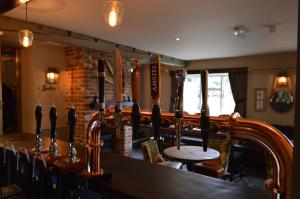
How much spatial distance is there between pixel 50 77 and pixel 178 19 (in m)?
2.75

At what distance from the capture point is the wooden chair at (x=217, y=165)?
11.4 ft

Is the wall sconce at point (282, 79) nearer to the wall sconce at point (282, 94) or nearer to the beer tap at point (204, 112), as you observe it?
the wall sconce at point (282, 94)

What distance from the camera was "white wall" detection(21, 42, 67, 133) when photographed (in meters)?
4.34

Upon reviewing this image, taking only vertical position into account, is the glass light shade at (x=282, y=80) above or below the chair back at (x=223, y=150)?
above

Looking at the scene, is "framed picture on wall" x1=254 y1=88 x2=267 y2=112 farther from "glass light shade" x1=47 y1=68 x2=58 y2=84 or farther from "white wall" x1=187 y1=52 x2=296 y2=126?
"glass light shade" x1=47 y1=68 x2=58 y2=84

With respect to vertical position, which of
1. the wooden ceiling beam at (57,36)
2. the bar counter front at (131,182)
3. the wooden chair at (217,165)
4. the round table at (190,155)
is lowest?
the wooden chair at (217,165)

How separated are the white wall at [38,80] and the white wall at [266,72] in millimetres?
4364

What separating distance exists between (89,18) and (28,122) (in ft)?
8.71

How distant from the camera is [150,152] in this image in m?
3.67

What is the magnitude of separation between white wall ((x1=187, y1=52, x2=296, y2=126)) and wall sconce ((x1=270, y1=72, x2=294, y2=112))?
111mm

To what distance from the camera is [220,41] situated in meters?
4.28

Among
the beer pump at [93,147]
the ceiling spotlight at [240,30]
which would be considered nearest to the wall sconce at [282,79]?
the ceiling spotlight at [240,30]

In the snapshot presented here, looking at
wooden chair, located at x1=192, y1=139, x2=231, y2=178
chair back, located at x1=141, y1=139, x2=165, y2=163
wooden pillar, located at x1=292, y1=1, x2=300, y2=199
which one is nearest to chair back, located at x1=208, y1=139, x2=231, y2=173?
wooden chair, located at x1=192, y1=139, x2=231, y2=178

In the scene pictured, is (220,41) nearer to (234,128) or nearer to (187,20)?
(187,20)
